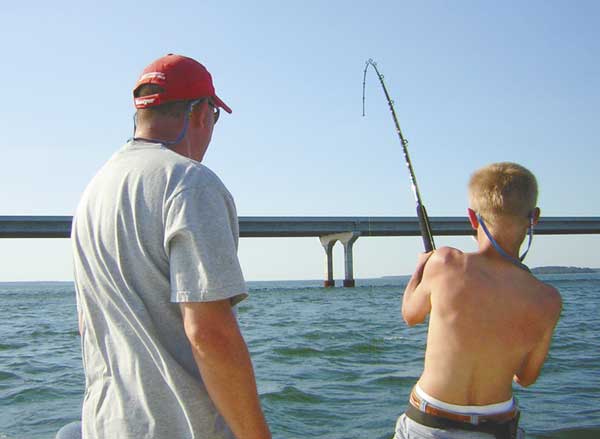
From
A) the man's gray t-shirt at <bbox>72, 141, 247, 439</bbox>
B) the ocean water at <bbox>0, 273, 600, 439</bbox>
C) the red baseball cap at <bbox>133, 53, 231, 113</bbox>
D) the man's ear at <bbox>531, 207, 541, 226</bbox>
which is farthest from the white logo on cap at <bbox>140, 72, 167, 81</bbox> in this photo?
the ocean water at <bbox>0, 273, 600, 439</bbox>

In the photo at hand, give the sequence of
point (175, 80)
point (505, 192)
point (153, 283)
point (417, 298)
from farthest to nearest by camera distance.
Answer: point (417, 298) → point (505, 192) → point (175, 80) → point (153, 283)

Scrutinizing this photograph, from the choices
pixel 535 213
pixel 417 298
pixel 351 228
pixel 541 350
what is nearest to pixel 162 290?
pixel 417 298

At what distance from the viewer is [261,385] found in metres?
8.16

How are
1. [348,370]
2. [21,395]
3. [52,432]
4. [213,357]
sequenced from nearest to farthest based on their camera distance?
[213,357] → [52,432] → [21,395] → [348,370]

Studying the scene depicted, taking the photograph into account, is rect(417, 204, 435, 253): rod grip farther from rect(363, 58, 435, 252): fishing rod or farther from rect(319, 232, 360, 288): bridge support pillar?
rect(319, 232, 360, 288): bridge support pillar

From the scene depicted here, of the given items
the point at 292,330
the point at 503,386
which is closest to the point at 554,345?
the point at 292,330

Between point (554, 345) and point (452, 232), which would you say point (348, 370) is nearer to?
point (554, 345)

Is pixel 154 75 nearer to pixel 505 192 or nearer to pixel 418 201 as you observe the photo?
pixel 505 192

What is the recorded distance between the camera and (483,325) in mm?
2719

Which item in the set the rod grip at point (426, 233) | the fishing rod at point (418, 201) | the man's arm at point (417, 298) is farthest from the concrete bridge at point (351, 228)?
the man's arm at point (417, 298)

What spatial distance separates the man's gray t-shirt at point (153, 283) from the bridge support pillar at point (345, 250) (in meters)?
50.4

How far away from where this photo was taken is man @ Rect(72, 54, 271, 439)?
5.70ft

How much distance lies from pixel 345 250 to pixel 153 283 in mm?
52494

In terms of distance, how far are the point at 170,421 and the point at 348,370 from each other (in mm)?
7605
